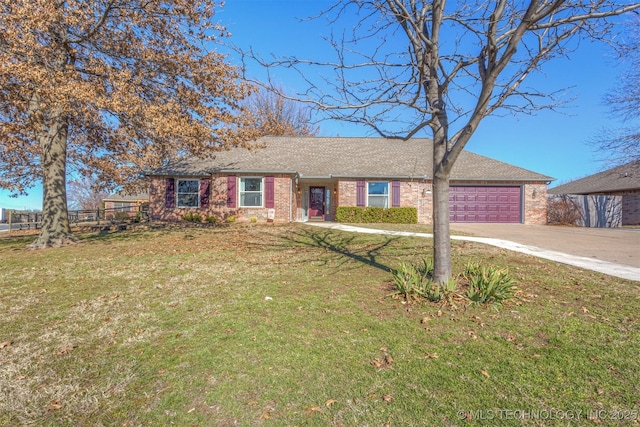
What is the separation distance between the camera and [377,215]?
53.3 feet

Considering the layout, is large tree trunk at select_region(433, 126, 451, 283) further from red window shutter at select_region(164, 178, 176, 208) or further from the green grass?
red window shutter at select_region(164, 178, 176, 208)

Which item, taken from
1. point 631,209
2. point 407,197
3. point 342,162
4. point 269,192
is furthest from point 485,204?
point 269,192

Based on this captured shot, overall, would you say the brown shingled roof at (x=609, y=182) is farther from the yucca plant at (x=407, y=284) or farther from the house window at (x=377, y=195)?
the yucca plant at (x=407, y=284)

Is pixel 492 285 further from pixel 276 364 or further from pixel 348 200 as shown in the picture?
pixel 348 200

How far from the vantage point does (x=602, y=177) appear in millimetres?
26453

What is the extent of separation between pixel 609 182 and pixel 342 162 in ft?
76.6

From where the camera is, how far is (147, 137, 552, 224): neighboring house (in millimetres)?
16344

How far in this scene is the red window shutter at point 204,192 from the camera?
A: 1661 cm

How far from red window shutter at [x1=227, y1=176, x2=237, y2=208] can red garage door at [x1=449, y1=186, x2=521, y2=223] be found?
12493mm

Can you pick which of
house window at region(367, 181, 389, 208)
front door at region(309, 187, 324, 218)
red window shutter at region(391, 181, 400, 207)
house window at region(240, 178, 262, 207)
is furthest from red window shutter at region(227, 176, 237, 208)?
red window shutter at region(391, 181, 400, 207)

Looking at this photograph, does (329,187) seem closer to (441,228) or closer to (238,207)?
(238,207)

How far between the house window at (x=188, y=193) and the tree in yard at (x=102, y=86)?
4.75 meters

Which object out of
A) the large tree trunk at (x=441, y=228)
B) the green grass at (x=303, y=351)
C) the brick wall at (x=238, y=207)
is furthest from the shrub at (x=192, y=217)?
the large tree trunk at (x=441, y=228)

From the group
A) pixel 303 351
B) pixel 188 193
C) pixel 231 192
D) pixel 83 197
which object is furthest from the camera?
pixel 83 197
